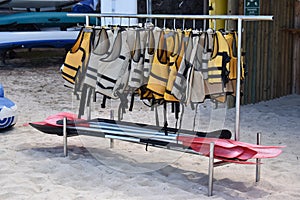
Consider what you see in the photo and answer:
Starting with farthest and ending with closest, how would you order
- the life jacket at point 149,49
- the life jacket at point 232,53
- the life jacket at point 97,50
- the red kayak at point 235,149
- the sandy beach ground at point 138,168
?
the life jacket at point 97,50 < the life jacket at point 149,49 < the life jacket at point 232,53 < the sandy beach ground at point 138,168 < the red kayak at point 235,149

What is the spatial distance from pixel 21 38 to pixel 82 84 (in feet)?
20.2

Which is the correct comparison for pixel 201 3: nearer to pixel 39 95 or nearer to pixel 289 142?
pixel 39 95

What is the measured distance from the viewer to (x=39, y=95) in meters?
7.13

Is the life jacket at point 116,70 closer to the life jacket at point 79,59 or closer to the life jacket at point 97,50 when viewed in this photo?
the life jacket at point 97,50

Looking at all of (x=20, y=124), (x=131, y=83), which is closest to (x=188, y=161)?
(x=131, y=83)

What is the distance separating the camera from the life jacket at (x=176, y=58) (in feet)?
11.7

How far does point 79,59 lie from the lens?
3.98 metres

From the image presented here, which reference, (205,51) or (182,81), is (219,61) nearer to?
(205,51)

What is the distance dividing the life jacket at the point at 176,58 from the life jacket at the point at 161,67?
41 mm

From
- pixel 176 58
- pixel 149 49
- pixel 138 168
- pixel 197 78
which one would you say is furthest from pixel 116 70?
pixel 138 168

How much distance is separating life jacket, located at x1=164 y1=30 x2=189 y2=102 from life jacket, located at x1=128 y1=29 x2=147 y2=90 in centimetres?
26

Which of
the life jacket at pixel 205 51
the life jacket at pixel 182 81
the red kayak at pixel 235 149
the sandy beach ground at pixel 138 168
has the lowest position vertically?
the sandy beach ground at pixel 138 168

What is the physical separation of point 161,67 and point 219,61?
16.9 inches

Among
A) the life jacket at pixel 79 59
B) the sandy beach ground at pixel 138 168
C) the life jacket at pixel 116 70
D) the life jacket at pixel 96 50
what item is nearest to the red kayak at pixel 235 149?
the sandy beach ground at pixel 138 168
